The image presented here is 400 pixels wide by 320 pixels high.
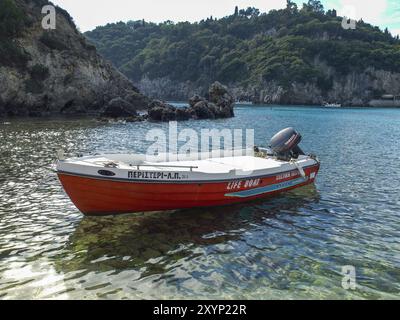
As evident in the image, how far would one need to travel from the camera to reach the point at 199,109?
74938mm

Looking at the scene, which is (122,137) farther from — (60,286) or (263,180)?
(60,286)

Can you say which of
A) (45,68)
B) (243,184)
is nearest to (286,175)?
(243,184)

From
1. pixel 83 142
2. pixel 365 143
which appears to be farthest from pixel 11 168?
pixel 365 143

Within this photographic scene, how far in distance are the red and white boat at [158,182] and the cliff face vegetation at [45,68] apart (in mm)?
52986

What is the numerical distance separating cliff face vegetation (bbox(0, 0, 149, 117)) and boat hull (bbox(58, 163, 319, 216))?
54.0 meters

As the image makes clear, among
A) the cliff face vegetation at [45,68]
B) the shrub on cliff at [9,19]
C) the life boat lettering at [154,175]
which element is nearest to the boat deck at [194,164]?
the life boat lettering at [154,175]

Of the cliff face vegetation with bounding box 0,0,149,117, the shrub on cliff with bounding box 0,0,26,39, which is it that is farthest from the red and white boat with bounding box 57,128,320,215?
the shrub on cliff with bounding box 0,0,26,39

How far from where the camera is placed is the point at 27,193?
658 inches

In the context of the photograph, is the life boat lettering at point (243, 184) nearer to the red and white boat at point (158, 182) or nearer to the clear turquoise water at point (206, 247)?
the red and white boat at point (158, 182)

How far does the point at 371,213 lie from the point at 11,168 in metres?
19.8

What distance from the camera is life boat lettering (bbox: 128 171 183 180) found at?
42.4ft

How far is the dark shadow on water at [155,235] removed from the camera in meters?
10.4

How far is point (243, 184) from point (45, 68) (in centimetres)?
6276

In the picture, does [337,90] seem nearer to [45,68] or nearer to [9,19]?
[45,68]
